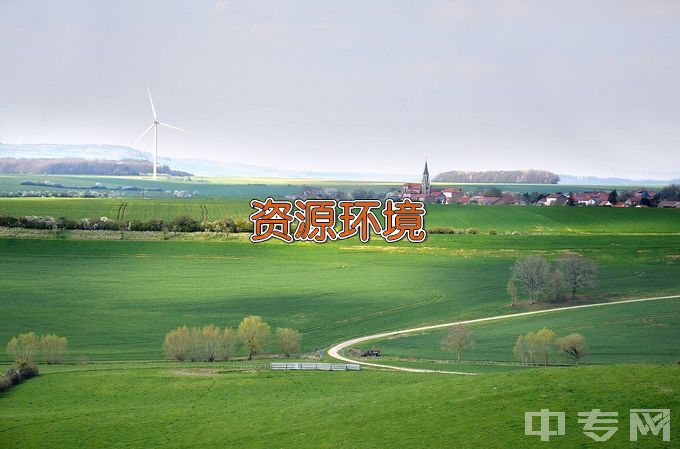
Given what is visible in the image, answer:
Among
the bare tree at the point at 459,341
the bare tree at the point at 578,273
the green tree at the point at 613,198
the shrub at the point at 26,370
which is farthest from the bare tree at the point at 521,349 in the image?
the green tree at the point at 613,198

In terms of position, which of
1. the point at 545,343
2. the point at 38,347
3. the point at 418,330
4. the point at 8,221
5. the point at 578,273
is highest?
the point at 8,221

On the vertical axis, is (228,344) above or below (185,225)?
below

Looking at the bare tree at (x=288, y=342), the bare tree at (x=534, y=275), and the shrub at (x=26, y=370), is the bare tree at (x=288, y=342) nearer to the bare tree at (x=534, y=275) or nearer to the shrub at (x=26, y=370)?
the shrub at (x=26, y=370)

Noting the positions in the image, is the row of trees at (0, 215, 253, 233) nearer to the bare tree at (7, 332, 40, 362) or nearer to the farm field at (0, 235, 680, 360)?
the farm field at (0, 235, 680, 360)

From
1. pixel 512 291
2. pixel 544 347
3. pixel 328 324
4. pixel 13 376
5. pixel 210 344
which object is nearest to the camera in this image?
pixel 13 376

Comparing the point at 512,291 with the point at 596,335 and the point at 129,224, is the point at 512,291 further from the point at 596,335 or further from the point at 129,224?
the point at 129,224

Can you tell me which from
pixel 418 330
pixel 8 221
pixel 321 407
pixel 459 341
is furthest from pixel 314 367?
pixel 8 221
